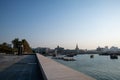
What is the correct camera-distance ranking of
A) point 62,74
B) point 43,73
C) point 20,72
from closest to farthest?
point 62,74
point 43,73
point 20,72

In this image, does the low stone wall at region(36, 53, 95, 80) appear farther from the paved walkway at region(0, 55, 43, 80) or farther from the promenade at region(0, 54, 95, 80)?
the paved walkway at region(0, 55, 43, 80)

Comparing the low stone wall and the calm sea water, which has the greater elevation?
the low stone wall

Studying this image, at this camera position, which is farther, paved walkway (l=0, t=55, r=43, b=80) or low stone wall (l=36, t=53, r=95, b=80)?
paved walkway (l=0, t=55, r=43, b=80)

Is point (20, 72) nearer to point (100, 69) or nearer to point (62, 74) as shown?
point (62, 74)

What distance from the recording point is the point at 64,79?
6.05 meters

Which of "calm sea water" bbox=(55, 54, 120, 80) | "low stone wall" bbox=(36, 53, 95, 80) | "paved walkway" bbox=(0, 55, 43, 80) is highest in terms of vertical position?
"low stone wall" bbox=(36, 53, 95, 80)

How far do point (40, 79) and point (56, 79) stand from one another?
303cm

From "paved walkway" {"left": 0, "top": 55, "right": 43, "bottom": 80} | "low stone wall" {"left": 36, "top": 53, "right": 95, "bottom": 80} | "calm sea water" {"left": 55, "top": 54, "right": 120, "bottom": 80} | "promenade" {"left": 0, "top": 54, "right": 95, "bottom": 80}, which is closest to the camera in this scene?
"low stone wall" {"left": 36, "top": 53, "right": 95, "bottom": 80}

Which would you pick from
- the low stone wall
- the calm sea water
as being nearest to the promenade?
the low stone wall

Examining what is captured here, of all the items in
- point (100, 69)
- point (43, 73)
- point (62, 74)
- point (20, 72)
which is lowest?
point (100, 69)

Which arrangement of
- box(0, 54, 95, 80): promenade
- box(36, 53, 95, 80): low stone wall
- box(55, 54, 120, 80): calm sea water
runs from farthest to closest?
box(55, 54, 120, 80): calm sea water, box(0, 54, 95, 80): promenade, box(36, 53, 95, 80): low stone wall

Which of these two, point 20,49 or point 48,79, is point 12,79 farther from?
point 20,49

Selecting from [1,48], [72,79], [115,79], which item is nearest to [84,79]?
[72,79]

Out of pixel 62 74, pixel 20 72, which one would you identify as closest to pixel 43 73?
pixel 62 74
